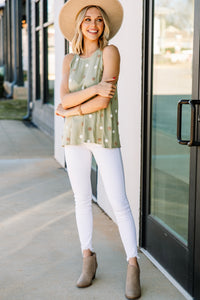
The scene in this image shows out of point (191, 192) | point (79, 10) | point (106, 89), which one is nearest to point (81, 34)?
point (79, 10)

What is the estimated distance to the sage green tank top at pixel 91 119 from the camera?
10.2ft

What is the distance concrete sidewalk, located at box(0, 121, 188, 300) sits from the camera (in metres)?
3.30

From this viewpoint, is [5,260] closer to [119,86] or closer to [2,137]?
[119,86]

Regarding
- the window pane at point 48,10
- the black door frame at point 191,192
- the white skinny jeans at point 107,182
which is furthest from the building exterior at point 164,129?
the window pane at point 48,10

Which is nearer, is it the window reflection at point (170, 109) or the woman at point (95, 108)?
the woman at point (95, 108)

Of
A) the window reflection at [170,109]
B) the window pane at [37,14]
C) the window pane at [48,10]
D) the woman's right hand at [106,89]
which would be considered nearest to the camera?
the woman's right hand at [106,89]

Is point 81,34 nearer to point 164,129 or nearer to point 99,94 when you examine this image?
point 99,94

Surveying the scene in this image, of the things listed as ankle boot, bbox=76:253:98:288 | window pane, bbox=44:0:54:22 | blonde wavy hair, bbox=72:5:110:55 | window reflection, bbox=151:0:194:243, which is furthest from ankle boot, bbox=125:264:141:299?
window pane, bbox=44:0:54:22

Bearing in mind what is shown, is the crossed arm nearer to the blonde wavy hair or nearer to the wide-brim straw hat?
the blonde wavy hair

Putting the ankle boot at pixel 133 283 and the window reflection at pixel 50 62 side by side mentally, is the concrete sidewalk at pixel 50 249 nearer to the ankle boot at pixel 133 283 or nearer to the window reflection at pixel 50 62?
the ankle boot at pixel 133 283

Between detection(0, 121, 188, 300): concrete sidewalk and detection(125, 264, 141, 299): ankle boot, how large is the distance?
0.07 meters

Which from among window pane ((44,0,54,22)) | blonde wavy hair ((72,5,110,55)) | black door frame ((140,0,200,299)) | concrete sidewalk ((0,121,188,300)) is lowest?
concrete sidewalk ((0,121,188,300))

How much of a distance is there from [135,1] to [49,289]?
2367 millimetres

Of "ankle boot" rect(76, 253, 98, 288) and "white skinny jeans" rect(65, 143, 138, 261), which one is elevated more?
"white skinny jeans" rect(65, 143, 138, 261)
